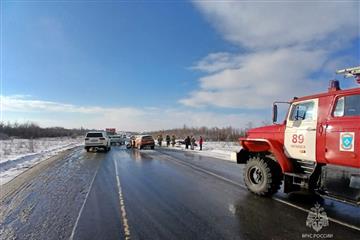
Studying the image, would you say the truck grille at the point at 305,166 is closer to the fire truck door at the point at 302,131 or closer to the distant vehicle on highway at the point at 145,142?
the fire truck door at the point at 302,131

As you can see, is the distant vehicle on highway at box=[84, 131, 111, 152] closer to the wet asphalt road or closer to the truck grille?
the wet asphalt road

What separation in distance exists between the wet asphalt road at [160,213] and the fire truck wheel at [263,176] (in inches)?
12.2

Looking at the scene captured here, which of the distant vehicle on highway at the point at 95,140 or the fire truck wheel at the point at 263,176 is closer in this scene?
the fire truck wheel at the point at 263,176

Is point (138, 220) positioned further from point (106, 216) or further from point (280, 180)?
point (280, 180)

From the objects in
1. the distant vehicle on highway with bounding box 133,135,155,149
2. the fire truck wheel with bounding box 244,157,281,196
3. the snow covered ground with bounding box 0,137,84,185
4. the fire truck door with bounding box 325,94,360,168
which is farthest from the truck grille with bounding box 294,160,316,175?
the distant vehicle on highway with bounding box 133,135,155,149

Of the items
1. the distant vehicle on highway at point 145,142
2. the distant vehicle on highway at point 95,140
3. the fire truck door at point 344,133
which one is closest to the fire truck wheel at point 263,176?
the fire truck door at point 344,133

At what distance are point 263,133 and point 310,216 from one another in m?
3.03

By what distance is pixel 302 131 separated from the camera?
8.68 m

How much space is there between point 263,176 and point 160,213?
11.2 feet

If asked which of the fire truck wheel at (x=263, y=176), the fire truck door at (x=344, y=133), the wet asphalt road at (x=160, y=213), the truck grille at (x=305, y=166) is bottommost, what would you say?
the wet asphalt road at (x=160, y=213)

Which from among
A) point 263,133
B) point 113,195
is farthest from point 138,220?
point 263,133

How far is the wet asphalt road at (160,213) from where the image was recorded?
633 cm

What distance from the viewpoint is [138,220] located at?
23.4ft

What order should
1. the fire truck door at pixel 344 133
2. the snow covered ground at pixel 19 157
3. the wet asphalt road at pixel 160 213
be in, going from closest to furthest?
1. the wet asphalt road at pixel 160 213
2. the fire truck door at pixel 344 133
3. the snow covered ground at pixel 19 157
